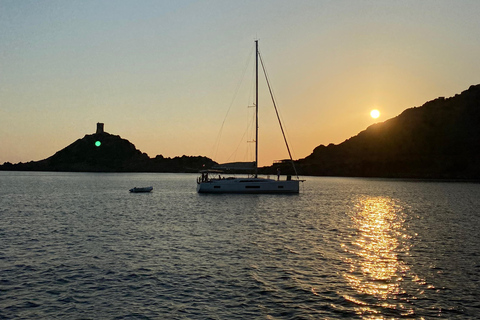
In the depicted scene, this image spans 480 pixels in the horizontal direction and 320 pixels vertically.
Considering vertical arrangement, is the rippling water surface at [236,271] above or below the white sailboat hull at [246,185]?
below

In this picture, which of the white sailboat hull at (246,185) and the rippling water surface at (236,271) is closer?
the rippling water surface at (236,271)

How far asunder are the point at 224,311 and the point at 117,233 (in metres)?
19.8

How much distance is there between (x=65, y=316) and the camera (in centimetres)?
1413

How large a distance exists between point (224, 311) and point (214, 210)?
120ft

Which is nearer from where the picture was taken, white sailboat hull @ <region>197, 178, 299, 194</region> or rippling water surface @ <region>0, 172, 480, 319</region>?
rippling water surface @ <region>0, 172, 480, 319</region>

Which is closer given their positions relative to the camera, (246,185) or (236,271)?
(236,271)

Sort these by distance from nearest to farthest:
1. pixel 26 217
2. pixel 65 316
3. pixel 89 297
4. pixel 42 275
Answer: pixel 65 316 → pixel 89 297 → pixel 42 275 → pixel 26 217

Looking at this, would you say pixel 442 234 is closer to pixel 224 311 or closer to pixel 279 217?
pixel 279 217

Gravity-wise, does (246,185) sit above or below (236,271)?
above

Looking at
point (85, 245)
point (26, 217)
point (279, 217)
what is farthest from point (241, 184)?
point (85, 245)

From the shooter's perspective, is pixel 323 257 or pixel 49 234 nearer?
pixel 323 257

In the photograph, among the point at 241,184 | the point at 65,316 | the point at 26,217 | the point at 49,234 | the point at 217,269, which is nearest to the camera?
the point at 65,316

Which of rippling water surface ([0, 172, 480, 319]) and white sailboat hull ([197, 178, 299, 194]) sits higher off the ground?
white sailboat hull ([197, 178, 299, 194])

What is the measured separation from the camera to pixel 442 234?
3344 cm
